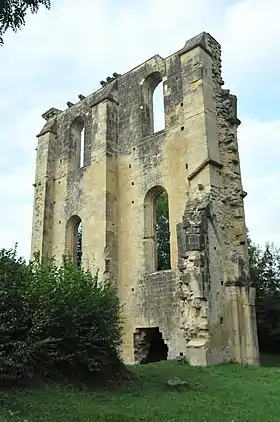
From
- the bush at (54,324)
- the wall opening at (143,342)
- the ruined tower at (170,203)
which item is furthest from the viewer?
the wall opening at (143,342)

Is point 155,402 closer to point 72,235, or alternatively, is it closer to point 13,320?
point 13,320

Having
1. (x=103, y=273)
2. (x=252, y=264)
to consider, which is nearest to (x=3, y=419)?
(x=103, y=273)

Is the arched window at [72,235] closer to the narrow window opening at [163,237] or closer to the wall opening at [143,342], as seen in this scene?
the narrow window opening at [163,237]

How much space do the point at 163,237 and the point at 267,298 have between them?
697 cm

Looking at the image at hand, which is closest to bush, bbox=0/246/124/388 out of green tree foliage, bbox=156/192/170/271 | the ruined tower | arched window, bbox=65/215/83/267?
the ruined tower

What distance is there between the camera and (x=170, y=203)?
1553 cm

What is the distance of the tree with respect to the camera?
18.3 feet

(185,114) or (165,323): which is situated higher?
(185,114)

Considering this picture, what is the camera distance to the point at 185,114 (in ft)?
50.5

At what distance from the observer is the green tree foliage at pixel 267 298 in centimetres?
1948

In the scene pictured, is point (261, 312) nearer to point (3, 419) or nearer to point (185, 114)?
point (185, 114)

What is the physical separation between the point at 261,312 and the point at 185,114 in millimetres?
9580

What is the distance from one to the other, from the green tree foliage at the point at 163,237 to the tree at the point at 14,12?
→ 17.1 meters

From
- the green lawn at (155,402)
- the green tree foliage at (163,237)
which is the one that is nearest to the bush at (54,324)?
the green lawn at (155,402)
